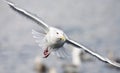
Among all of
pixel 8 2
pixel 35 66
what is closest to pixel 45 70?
pixel 35 66

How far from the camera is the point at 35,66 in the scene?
430cm

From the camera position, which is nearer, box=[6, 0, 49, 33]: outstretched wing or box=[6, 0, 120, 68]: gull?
box=[6, 0, 120, 68]: gull

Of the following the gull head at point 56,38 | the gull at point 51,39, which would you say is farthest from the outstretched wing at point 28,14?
the gull head at point 56,38

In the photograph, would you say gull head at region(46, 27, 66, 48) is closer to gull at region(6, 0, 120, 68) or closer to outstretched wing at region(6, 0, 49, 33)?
gull at region(6, 0, 120, 68)

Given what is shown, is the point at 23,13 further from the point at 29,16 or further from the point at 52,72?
the point at 52,72

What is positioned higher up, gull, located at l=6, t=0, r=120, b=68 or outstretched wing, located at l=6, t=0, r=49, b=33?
outstretched wing, located at l=6, t=0, r=49, b=33

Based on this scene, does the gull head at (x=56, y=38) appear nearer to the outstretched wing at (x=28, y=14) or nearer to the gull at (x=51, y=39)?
the gull at (x=51, y=39)

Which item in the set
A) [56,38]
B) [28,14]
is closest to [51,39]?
[56,38]

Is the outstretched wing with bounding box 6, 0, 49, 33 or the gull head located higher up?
the outstretched wing with bounding box 6, 0, 49, 33

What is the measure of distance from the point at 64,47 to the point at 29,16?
214 mm

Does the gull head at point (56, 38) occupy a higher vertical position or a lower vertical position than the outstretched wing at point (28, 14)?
lower

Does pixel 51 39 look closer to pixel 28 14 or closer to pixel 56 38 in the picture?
pixel 56 38

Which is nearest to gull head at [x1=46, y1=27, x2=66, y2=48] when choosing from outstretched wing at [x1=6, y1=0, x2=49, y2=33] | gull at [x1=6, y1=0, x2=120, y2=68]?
gull at [x1=6, y1=0, x2=120, y2=68]

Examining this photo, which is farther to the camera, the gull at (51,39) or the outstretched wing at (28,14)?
the outstretched wing at (28,14)
